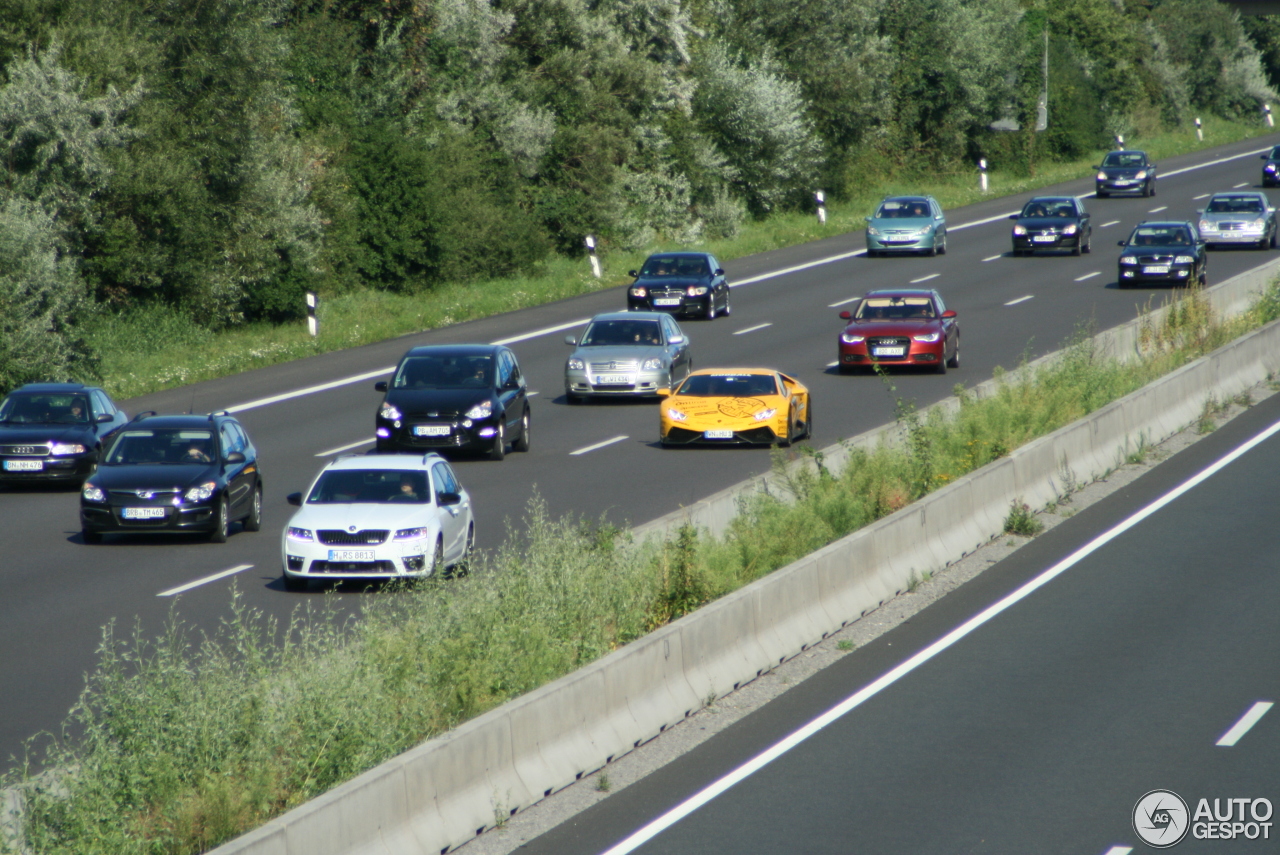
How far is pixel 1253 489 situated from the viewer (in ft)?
67.7

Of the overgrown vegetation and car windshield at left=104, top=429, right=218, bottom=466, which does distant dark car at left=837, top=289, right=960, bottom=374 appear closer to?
Answer: the overgrown vegetation

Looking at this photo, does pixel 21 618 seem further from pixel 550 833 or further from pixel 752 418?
pixel 752 418

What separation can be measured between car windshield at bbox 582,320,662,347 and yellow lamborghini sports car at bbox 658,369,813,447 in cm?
498

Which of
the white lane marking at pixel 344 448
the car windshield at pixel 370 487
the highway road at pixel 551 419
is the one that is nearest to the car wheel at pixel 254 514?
the highway road at pixel 551 419

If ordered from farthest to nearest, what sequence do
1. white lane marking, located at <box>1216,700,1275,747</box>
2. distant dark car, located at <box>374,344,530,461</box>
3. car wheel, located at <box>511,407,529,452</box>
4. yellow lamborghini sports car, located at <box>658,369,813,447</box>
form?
car wheel, located at <box>511,407,529,452</box>, yellow lamborghini sports car, located at <box>658,369,813,447</box>, distant dark car, located at <box>374,344,530,461</box>, white lane marking, located at <box>1216,700,1275,747</box>

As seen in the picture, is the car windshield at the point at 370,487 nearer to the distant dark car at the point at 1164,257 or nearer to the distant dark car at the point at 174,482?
the distant dark car at the point at 174,482

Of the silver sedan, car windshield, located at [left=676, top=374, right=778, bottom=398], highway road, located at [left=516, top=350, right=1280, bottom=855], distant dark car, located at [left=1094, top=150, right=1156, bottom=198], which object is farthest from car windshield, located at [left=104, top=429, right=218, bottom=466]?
distant dark car, located at [left=1094, top=150, right=1156, bottom=198]

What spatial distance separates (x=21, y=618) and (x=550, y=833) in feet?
28.2

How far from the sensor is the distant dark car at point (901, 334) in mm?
32125

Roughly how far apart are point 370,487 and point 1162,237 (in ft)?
101

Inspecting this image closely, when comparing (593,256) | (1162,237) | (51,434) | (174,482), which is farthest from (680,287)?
(174,482)

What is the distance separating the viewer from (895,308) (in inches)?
1319

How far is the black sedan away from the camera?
50.2 m

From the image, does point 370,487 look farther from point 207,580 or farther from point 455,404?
point 455,404
